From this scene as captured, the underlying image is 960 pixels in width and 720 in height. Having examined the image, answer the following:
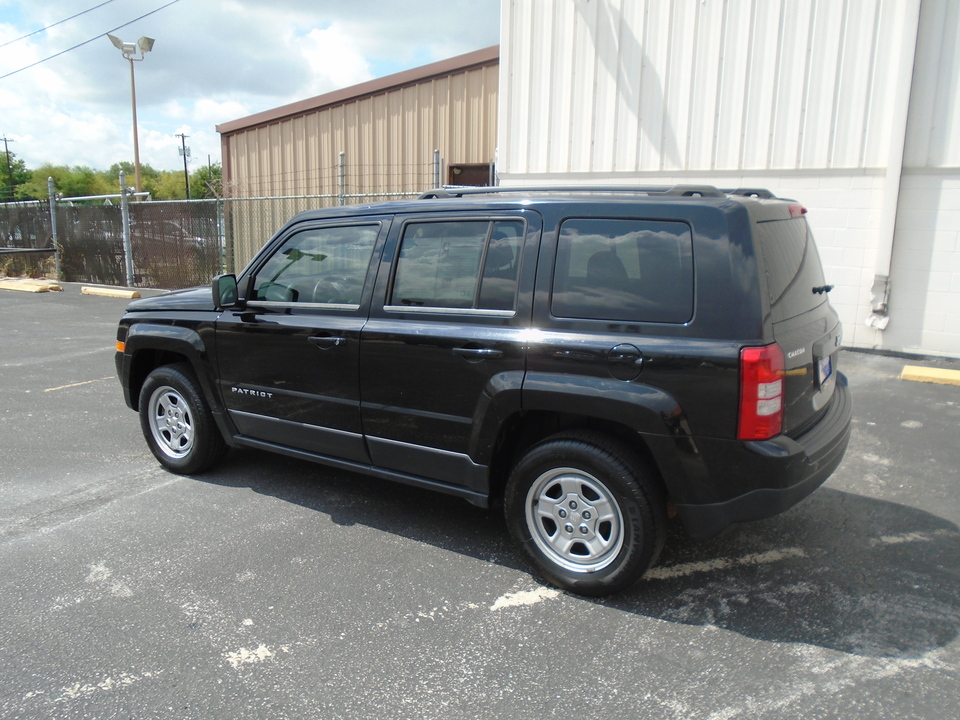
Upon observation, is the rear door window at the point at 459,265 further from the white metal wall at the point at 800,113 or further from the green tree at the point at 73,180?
the green tree at the point at 73,180

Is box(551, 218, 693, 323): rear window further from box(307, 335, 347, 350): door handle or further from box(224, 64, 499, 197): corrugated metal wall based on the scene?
box(224, 64, 499, 197): corrugated metal wall

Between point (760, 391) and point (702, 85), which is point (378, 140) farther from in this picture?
point (760, 391)

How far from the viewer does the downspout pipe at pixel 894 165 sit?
320 inches

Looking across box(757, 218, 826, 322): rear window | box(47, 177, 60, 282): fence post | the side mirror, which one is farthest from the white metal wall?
box(47, 177, 60, 282): fence post

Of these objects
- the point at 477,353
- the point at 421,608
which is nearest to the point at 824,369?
the point at 477,353

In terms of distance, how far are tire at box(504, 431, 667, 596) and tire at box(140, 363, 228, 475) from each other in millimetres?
2319

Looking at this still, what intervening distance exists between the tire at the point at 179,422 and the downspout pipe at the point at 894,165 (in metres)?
7.68

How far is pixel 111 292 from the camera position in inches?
610

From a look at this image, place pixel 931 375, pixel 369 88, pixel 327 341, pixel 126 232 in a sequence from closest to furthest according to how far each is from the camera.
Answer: pixel 327 341 < pixel 931 375 < pixel 369 88 < pixel 126 232

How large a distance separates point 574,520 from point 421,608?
81cm

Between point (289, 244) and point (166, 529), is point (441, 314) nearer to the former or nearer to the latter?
point (289, 244)

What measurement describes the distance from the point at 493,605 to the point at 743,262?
1.88 m

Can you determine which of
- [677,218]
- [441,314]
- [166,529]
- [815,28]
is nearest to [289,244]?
Answer: [441,314]

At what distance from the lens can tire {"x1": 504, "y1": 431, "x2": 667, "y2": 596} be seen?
127 inches
